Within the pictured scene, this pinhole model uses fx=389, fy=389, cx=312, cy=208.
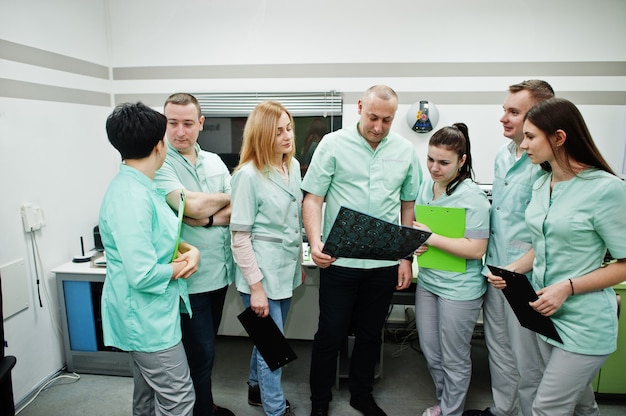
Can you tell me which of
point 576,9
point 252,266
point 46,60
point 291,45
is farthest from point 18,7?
point 576,9

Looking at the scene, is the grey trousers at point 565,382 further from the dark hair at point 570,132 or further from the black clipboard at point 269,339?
the black clipboard at point 269,339

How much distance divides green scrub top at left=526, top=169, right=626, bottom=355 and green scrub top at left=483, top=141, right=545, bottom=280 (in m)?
0.24

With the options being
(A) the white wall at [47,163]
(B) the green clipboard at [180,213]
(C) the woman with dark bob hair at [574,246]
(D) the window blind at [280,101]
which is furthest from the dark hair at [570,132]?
(A) the white wall at [47,163]

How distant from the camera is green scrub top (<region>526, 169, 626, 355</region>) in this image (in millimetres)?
1244

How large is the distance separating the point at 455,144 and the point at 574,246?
621 millimetres

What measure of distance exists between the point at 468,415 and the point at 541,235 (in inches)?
48.6

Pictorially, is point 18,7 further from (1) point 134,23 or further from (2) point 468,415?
(2) point 468,415

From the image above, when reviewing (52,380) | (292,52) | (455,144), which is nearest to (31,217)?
(52,380)

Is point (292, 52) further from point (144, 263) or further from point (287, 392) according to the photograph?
point (287, 392)

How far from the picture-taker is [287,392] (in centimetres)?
230

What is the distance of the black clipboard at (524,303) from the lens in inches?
55.1

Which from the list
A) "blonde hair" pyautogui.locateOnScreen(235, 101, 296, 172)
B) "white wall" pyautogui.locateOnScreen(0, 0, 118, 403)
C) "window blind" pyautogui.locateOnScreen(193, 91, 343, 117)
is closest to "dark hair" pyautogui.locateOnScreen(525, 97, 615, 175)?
"blonde hair" pyautogui.locateOnScreen(235, 101, 296, 172)

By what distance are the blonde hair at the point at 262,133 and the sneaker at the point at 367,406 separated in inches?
53.9

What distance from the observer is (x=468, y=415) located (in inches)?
82.3
